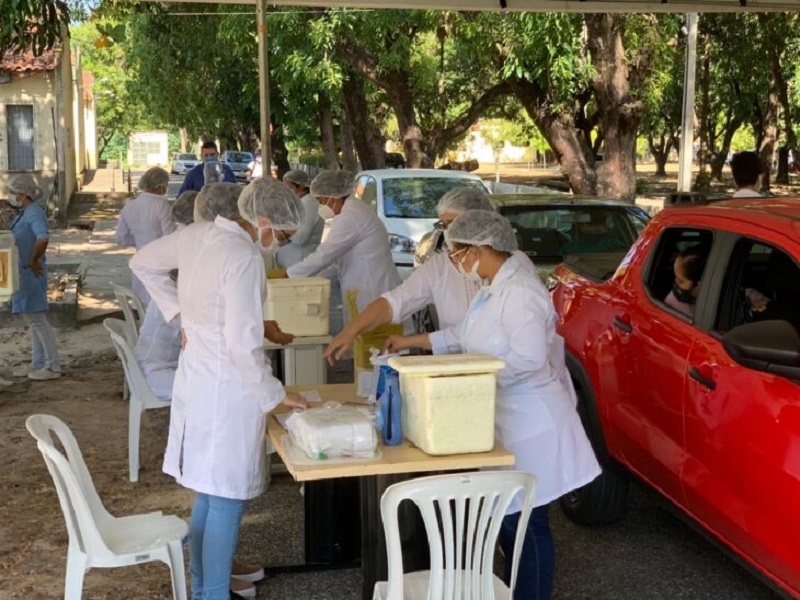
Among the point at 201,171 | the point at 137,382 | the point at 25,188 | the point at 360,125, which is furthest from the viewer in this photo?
the point at 360,125

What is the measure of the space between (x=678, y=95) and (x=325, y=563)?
35370 millimetres

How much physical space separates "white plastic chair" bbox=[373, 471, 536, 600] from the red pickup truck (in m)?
0.89

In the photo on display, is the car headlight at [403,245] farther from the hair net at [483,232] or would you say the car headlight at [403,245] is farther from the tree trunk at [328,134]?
the tree trunk at [328,134]

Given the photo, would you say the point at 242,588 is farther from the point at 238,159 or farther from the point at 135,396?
the point at 238,159

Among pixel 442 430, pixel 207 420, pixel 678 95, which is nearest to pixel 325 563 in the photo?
pixel 207 420

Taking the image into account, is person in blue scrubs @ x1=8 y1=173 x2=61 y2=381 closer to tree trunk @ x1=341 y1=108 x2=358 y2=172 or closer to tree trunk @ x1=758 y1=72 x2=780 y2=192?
tree trunk @ x1=341 y1=108 x2=358 y2=172

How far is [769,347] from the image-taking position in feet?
11.6

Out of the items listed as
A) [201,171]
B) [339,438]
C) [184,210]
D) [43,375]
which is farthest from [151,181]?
[339,438]

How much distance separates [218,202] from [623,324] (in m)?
2.05

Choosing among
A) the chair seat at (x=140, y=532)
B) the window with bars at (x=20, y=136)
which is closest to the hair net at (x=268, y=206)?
the chair seat at (x=140, y=532)

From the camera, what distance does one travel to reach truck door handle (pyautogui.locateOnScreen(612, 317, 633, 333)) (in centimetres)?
500

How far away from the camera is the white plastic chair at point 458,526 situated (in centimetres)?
332

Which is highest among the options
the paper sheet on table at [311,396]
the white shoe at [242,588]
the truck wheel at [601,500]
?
the paper sheet on table at [311,396]

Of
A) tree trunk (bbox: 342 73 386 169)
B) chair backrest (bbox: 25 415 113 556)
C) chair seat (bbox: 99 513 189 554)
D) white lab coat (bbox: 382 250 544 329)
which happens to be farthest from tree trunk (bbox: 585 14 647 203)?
tree trunk (bbox: 342 73 386 169)
